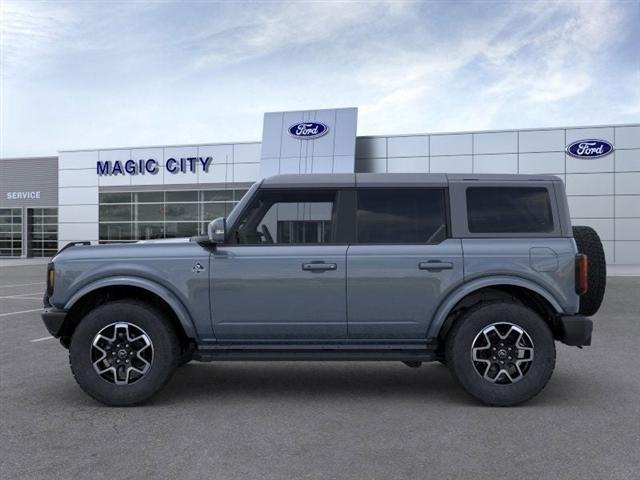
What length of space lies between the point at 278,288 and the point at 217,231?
70cm

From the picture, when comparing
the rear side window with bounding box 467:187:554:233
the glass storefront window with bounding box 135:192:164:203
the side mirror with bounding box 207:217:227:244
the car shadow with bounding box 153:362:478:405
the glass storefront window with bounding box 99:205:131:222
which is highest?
the glass storefront window with bounding box 135:192:164:203

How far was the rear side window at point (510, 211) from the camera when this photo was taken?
5363mm

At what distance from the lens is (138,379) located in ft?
17.2

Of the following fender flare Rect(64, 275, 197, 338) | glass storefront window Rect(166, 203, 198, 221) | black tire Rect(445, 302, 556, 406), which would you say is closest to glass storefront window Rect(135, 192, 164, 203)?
glass storefront window Rect(166, 203, 198, 221)

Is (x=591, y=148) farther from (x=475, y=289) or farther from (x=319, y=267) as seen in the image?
(x=319, y=267)

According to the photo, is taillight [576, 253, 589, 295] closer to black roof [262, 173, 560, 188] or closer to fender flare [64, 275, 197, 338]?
black roof [262, 173, 560, 188]

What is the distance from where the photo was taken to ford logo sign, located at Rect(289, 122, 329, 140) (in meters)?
31.1

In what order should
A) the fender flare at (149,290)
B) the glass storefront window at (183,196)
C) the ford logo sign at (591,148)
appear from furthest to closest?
the glass storefront window at (183,196), the ford logo sign at (591,148), the fender flare at (149,290)

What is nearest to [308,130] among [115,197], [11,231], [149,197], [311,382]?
[149,197]

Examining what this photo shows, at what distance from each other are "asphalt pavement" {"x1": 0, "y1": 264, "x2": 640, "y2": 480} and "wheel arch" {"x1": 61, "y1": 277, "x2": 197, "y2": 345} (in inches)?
25.5

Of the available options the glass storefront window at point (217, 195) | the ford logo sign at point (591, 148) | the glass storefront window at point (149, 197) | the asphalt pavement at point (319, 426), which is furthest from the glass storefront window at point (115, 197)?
the asphalt pavement at point (319, 426)

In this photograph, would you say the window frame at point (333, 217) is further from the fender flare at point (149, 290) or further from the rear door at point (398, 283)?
the fender flare at point (149, 290)

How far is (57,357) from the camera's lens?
749 cm

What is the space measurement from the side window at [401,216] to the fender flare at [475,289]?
47cm
